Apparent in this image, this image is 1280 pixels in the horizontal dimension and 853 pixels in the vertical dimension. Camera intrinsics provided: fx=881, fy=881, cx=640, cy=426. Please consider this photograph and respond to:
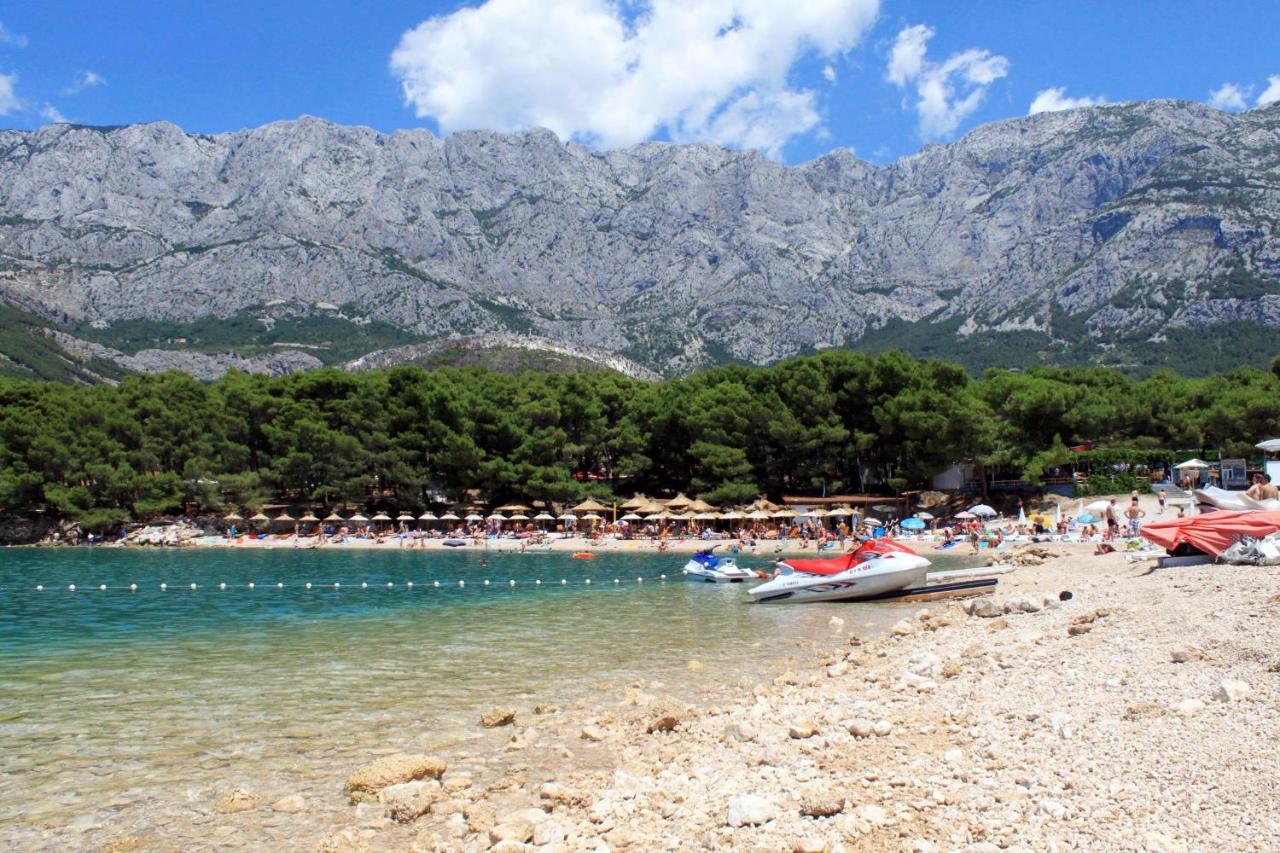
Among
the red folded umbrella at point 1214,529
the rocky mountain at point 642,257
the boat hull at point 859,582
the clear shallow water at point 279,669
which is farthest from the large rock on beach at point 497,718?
the rocky mountain at point 642,257

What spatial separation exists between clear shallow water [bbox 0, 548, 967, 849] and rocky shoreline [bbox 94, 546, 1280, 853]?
3.68 feet

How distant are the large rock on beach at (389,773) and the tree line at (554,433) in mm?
45294

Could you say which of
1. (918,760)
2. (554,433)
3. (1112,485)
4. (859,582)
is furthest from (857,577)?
(554,433)

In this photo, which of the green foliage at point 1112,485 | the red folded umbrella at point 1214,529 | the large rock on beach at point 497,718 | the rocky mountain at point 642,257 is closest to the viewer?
the large rock on beach at point 497,718

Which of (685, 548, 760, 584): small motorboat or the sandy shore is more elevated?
the sandy shore

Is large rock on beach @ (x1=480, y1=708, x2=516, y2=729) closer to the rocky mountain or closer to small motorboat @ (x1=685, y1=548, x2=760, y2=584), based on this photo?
small motorboat @ (x1=685, y1=548, x2=760, y2=584)

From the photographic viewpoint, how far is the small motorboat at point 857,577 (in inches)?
898

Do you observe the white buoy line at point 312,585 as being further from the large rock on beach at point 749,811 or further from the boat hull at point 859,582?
the large rock on beach at point 749,811

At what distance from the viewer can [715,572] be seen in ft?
101

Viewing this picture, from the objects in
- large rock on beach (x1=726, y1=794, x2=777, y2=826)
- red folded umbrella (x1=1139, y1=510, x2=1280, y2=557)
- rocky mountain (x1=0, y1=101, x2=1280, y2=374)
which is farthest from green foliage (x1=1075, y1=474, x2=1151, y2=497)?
rocky mountain (x1=0, y1=101, x2=1280, y2=374)

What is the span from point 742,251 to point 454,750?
179 meters

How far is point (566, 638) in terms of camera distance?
17.8 meters

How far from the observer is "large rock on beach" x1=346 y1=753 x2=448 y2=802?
8117mm

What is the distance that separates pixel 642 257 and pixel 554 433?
138 m
